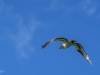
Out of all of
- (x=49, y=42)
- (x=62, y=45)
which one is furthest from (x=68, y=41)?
(x=49, y=42)

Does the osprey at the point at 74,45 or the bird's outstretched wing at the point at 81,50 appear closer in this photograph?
the osprey at the point at 74,45

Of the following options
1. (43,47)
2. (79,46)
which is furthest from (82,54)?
(43,47)

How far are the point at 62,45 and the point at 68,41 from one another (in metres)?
1.12

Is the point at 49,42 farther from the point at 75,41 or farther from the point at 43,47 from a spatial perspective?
the point at 75,41

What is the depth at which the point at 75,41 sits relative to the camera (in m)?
56.7

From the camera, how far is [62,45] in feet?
180

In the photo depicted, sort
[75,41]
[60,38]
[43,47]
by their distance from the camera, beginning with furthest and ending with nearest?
1. [75,41]
2. [60,38]
3. [43,47]

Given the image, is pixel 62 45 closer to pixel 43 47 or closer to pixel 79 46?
pixel 79 46

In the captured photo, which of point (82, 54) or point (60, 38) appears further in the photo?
point (82, 54)

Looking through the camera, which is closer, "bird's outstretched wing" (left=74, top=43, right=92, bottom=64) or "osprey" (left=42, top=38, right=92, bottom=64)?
"osprey" (left=42, top=38, right=92, bottom=64)

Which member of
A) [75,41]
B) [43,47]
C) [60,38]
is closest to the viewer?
[43,47]

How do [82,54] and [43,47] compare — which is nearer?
[43,47]

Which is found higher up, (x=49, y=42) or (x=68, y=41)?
(x=68, y=41)

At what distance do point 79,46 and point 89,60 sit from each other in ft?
7.04
